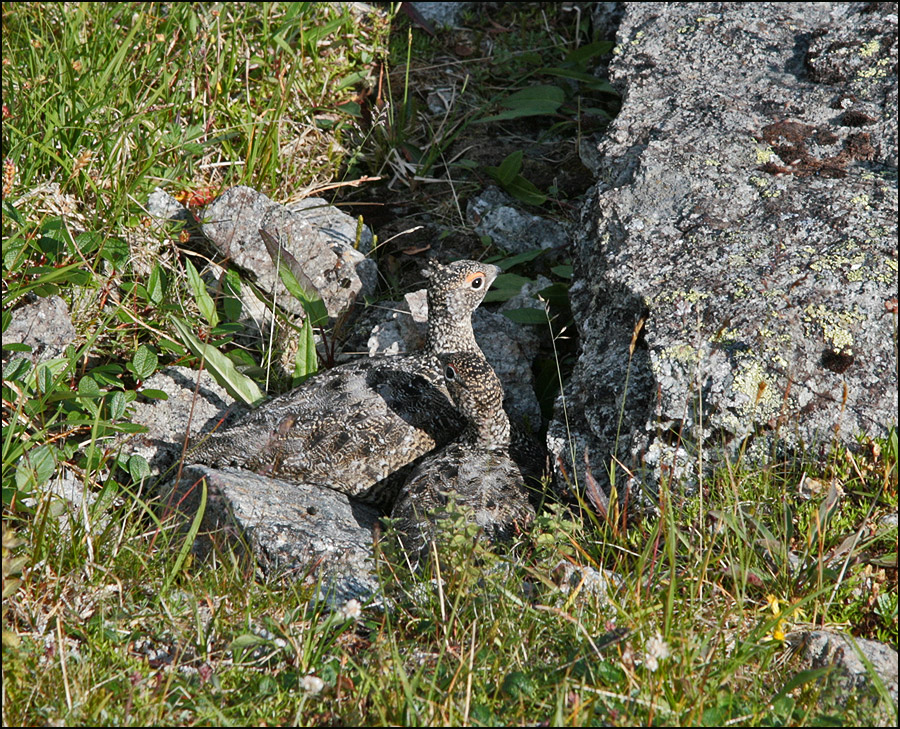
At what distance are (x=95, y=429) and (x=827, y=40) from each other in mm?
4738

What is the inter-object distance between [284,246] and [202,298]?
0.71 m

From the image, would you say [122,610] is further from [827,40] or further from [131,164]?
[827,40]

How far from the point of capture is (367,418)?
15.5 ft

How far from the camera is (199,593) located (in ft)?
10.7

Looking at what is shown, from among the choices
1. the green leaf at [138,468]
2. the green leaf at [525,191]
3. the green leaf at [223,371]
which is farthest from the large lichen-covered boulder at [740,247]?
the green leaf at [138,468]

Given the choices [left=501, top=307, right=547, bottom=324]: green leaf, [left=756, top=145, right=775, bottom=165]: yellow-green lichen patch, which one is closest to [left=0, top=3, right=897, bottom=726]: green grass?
[left=501, top=307, right=547, bottom=324]: green leaf

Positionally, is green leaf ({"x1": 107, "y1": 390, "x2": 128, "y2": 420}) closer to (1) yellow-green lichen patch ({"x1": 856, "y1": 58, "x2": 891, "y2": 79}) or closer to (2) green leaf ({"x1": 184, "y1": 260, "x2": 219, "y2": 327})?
(2) green leaf ({"x1": 184, "y1": 260, "x2": 219, "y2": 327})

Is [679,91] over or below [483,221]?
over

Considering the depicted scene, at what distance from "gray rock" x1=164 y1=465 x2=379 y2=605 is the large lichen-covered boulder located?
107 centimetres

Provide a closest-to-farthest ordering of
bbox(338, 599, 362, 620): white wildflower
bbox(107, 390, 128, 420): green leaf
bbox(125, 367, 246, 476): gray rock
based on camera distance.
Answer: bbox(338, 599, 362, 620): white wildflower → bbox(107, 390, 128, 420): green leaf → bbox(125, 367, 246, 476): gray rock

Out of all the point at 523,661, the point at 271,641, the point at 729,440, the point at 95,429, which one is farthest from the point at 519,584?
the point at 95,429

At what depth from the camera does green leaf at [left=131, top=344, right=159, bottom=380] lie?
16.3ft

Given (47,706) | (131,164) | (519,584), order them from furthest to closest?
(131,164) → (519,584) → (47,706)

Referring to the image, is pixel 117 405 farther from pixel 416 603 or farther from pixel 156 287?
pixel 416 603
